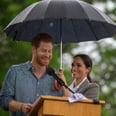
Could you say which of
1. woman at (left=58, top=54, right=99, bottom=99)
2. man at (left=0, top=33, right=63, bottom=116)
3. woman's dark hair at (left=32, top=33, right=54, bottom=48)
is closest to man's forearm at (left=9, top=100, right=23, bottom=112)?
man at (left=0, top=33, right=63, bottom=116)

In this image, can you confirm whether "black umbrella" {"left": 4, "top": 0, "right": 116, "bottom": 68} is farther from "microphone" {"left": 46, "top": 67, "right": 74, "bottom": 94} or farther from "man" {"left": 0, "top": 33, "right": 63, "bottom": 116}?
"microphone" {"left": 46, "top": 67, "right": 74, "bottom": 94}

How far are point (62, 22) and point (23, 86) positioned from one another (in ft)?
5.00

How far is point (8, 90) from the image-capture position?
25.1ft

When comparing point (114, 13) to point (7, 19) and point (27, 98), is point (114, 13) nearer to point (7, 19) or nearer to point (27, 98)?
point (7, 19)

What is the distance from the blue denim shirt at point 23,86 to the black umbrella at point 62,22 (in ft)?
1.91

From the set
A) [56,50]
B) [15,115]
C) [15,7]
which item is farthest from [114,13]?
[15,115]

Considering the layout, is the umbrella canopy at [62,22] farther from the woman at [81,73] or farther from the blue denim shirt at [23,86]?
the blue denim shirt at [23,86]

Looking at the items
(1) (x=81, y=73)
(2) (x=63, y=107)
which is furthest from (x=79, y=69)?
(2) (x=63, y=107)

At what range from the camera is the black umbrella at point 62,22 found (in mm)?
8117

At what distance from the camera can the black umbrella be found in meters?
8.12

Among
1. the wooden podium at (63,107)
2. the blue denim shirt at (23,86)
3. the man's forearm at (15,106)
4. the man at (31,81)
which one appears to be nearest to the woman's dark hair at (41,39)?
the man at (31,81)

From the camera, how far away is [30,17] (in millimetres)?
8086

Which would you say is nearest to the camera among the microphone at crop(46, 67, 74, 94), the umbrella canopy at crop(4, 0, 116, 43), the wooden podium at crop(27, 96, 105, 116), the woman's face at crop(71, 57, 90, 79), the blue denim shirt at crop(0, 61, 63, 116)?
the wooden podium at crop(27, 96, 105, 116)

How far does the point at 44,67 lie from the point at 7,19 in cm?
697
